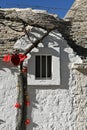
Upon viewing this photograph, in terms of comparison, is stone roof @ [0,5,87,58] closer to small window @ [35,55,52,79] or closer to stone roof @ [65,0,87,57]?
stone roof @ [65,0,87,57]

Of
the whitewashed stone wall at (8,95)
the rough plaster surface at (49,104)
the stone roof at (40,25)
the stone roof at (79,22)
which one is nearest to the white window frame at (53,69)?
the rough plaster surface at (49,104)

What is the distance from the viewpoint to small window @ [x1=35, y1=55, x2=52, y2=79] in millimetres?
12516

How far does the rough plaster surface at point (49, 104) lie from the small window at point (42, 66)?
1.53 ft

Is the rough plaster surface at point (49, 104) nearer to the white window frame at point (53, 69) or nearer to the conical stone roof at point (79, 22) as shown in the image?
the white window frame at point (53, 69)

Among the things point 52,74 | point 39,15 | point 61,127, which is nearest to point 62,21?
point 39,15

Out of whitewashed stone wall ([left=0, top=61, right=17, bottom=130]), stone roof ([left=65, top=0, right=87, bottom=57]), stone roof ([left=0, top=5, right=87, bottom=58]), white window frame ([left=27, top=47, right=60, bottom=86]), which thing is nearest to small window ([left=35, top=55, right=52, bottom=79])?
white window frame ([left=27, top=47, right=60, bottom=86])

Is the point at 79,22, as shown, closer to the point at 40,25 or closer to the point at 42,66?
the point at 40,25

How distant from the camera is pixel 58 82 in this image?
1231 cm

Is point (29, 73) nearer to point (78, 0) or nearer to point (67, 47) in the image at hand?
point (67, 47)

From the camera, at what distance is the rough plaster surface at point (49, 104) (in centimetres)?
1218

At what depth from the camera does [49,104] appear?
12.2 m

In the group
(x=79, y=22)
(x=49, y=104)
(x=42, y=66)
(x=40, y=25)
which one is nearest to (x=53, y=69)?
(x=42, y=66)

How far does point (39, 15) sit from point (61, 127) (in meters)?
3.91

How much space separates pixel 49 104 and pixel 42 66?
1.33m
